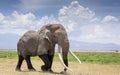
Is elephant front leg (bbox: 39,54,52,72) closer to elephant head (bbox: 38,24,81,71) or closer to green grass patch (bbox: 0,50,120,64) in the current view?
elephant head (bbox: 38,24,81,71)

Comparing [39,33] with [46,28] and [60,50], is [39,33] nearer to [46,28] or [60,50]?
[46,28]

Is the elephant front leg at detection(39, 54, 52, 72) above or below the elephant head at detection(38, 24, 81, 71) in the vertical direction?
A: below

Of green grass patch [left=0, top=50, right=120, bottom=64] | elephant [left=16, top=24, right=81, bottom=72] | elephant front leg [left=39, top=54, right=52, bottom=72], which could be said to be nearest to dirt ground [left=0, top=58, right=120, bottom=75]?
elephant front leg [left=39, top=54, right=52, bottom=72]

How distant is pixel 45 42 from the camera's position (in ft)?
73.0

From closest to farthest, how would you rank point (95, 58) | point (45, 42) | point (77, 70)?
point (45, 42) → point (77, 70) → point (95, 58)

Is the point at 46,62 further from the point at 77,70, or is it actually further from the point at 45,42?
the point at 77,70

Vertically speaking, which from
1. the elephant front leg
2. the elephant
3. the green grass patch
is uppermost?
the elephant

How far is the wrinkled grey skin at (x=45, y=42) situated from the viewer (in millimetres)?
21734

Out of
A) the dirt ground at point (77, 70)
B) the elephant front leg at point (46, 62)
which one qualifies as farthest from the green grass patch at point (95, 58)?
the elephant front leg at point (46, 62)

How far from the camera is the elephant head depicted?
2094 centimetres

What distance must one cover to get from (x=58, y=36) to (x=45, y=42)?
1.05 metres

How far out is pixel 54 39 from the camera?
22.1m

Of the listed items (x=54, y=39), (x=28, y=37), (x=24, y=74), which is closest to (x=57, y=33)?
(x=54, y=39)

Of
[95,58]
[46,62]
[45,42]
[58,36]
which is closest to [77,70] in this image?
[45,42]
